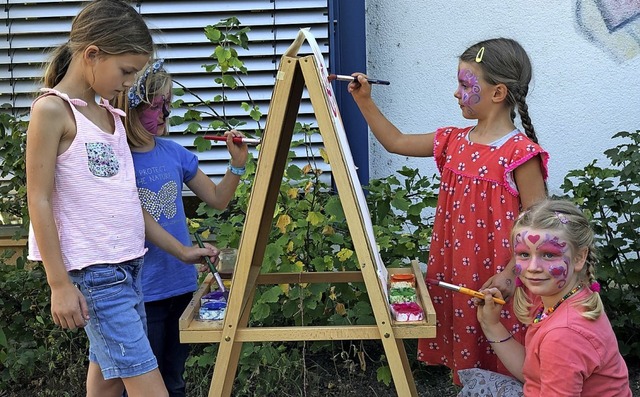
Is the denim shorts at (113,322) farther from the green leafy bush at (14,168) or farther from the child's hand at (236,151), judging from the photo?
the green leafy bush at (14,168)

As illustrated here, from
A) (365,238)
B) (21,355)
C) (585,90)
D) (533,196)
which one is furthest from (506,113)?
(21,355)

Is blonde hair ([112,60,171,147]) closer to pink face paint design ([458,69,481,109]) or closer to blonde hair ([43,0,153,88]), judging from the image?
blonde hair ([43,0,153,88])

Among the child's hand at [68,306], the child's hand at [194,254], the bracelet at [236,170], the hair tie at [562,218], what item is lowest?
the child's hand at [68,306]

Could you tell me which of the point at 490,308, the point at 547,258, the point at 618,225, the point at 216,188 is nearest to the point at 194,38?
the point at 216,188

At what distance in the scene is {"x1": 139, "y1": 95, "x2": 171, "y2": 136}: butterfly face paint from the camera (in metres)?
2.53

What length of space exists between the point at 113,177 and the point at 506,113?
1.17m

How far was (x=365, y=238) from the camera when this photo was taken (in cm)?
206

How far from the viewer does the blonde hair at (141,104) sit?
8.16ft

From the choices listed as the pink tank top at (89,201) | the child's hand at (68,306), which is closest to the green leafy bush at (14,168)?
the pink tank top at (89,201)

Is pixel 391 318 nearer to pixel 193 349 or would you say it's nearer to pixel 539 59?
pixel 193 349

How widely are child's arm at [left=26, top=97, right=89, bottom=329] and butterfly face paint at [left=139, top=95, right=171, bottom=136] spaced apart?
45 centimetres

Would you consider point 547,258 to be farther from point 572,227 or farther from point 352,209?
point 352,209

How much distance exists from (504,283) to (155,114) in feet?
3.81

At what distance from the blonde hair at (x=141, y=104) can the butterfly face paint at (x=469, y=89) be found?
0.91 metres
